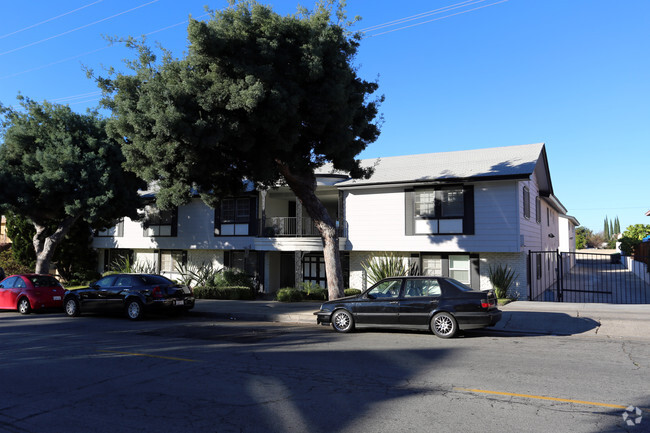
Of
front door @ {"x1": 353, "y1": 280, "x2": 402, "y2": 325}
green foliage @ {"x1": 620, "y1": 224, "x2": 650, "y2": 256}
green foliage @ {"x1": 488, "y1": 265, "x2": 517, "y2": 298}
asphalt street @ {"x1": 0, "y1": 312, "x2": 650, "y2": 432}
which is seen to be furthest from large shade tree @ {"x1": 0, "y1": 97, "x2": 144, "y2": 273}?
green foliage @ {"x1": 620, "y1": 224, "x2": 650, "y2": 256}

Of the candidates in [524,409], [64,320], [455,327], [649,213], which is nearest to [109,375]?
[524,409]

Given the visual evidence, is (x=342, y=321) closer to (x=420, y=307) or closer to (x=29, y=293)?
(x=420, y=307)

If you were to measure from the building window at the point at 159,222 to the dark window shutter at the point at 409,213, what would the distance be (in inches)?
522

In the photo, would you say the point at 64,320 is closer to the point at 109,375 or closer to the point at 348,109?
the point at 109,375

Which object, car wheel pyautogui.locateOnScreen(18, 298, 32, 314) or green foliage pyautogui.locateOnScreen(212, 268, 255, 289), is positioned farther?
green foliage pyautogui.locateOnScreen(212, 268, 255, 289)

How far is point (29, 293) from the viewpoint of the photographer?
16.5 meters

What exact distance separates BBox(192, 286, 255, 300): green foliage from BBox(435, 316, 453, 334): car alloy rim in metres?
11.7

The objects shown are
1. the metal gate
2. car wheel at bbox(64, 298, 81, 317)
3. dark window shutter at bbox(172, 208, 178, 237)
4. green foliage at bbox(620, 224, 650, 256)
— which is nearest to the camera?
car wheel at bbox(64, 298, 81, 317)

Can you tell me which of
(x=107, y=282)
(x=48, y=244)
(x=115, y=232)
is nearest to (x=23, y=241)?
(x=115, y=232)

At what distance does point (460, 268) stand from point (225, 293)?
10.3 meters

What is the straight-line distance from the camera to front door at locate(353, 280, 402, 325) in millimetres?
11031

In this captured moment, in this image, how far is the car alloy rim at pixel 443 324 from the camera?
34.3 feet

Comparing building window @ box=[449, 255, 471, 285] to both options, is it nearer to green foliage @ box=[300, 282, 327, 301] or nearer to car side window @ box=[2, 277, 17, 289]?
green foliage @ box=[300, 282, 327, 301]

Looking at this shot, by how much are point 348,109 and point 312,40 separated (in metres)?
2.30
